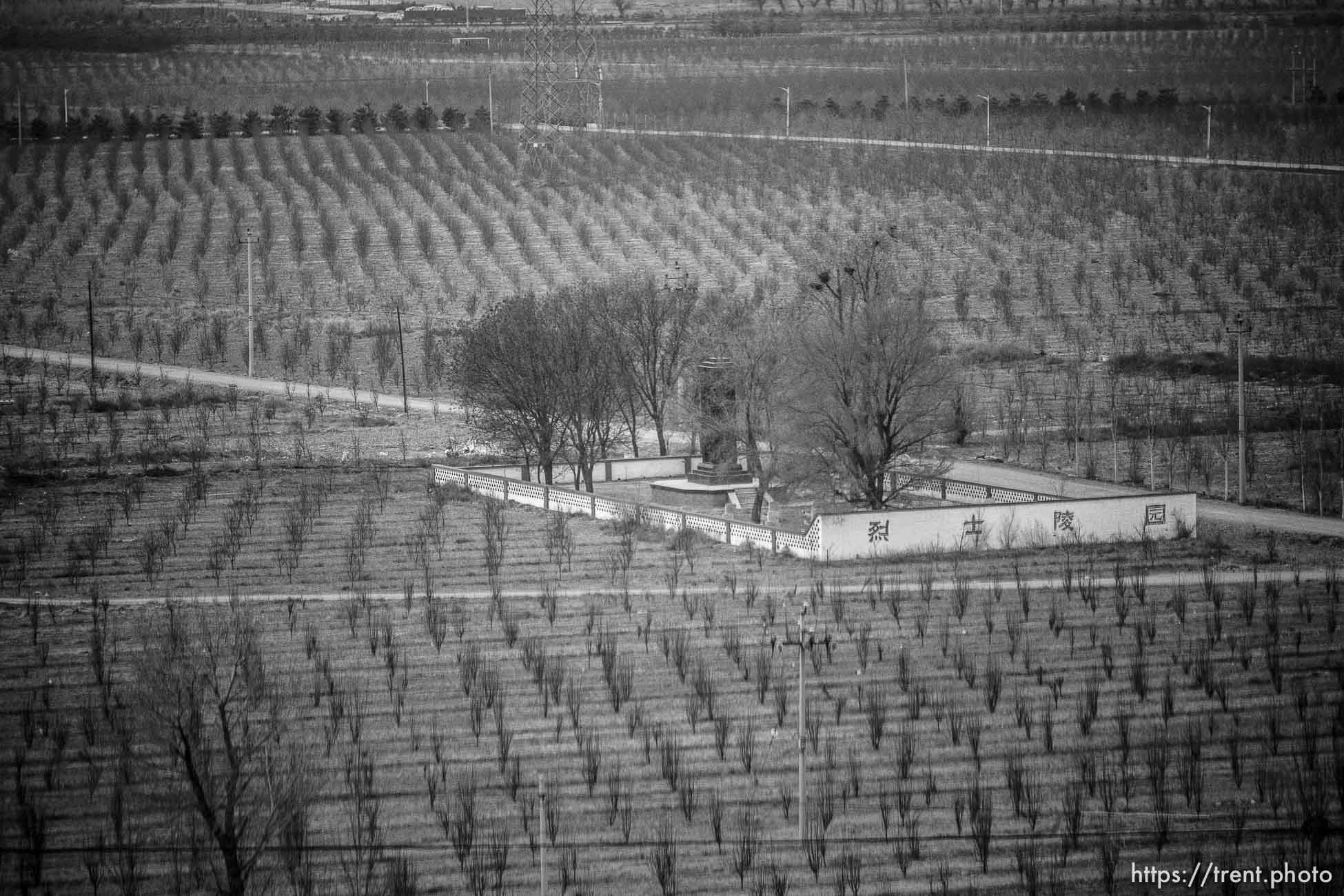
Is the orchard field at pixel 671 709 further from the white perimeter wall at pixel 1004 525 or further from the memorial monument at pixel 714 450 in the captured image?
the memorial monument at pixel 714 450

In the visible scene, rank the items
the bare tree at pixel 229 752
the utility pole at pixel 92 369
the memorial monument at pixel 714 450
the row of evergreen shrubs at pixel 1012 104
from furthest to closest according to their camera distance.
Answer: the row of evergreen shrubs at pixel 1012 104
the utility pole at pixel 92 369
the memorial monument at pixel 714 450
the bare tree at pixel 229 752

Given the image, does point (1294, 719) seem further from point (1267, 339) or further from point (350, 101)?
point (350, 101)

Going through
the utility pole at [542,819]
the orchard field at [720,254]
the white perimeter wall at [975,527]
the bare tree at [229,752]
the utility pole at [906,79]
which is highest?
the utility pole at [906,79]

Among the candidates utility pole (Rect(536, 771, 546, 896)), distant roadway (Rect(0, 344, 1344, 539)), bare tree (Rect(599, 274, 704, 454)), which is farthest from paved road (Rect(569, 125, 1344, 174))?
utility pole (Rect(536, 771, 546, 896))

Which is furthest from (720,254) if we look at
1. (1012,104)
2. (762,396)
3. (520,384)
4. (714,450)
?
(1012,104)

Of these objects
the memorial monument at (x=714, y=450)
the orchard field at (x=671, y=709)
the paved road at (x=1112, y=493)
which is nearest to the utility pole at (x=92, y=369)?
the orchard field at (x=671, y=709)

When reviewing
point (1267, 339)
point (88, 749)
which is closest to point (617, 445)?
point (1267, 339)

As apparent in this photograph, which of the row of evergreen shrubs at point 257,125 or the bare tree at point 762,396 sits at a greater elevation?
the row of evergreen shrubs at point 257,125
